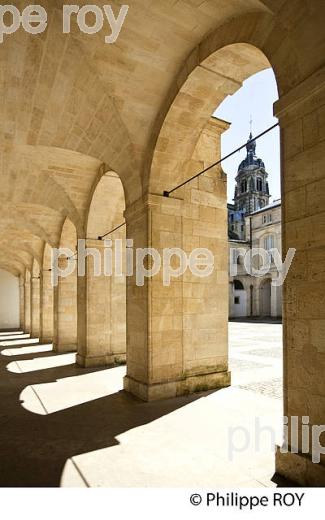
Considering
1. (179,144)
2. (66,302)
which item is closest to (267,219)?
(66,302)

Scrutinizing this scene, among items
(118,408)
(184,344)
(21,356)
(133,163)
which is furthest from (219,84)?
(21,356)

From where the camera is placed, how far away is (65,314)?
13.1m

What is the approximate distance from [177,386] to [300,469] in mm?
3394

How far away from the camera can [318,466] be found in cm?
304

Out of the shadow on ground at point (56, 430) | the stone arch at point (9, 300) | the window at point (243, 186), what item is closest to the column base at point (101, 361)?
the shadow on ground at point (56, 430)

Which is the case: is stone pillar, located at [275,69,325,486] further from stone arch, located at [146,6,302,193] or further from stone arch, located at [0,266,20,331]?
stone arch, located at [0,266,20,331]

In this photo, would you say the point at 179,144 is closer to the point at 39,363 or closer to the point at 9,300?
the point at 39,363

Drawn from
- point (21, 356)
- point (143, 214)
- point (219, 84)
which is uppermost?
point (219, 84)

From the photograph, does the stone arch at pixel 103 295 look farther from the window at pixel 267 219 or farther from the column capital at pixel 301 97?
the window at pixel 267 219

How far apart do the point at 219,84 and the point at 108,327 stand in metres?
7.30

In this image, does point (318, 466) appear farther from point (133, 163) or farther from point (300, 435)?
point (133, 163)

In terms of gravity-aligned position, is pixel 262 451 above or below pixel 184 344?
below

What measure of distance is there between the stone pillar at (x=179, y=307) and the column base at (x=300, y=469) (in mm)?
3066

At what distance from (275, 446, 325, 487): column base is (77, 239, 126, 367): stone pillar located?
7231mm
